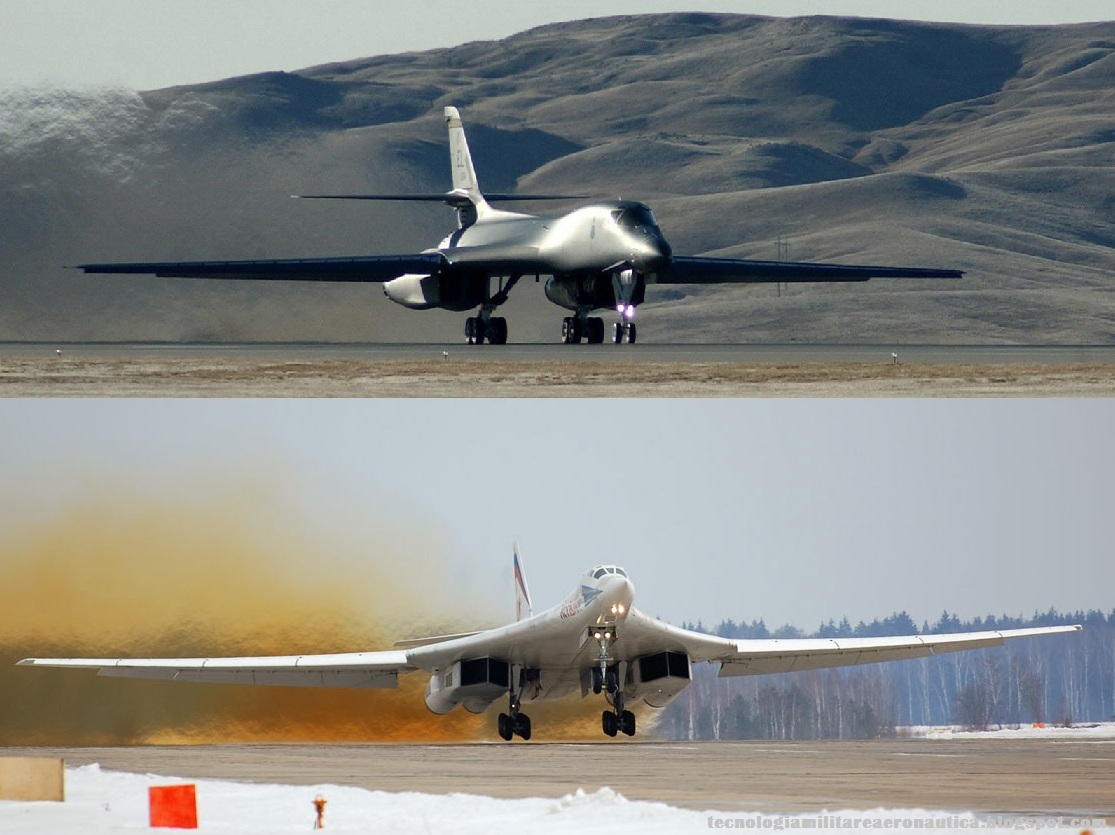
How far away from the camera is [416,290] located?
150ft

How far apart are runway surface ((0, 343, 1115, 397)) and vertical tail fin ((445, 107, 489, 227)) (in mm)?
8692

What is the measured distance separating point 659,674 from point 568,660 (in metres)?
1.57

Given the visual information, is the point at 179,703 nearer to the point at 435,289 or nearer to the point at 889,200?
the point at 435,289

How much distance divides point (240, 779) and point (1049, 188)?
167 meters

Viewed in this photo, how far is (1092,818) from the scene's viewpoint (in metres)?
17.3

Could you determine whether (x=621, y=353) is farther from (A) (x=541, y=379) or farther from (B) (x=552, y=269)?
(A) (x=541, y=379)

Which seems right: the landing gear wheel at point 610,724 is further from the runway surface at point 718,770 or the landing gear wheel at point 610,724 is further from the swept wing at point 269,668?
the swept wing at point 269,668

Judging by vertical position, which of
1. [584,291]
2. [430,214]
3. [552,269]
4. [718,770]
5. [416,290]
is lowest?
[718,770]

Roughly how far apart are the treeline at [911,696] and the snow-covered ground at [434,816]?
1840cm

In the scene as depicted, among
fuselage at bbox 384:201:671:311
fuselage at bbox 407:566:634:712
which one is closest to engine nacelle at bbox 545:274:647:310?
fuselage at bbox 384:201:671:311

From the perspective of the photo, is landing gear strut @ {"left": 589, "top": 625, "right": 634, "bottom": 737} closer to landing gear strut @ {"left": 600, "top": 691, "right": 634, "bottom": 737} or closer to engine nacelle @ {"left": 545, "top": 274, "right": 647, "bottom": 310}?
landing gear strut @ {"left": 600, "top": 691, "right": 634, "bottom": 737}

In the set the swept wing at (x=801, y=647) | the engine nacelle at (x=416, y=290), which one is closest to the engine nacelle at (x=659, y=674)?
the swept wing at (x=801, y=647)

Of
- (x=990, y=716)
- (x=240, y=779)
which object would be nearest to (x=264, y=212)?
(x=990, y=716)

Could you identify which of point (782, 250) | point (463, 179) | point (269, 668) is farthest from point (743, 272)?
point (782, 250)
